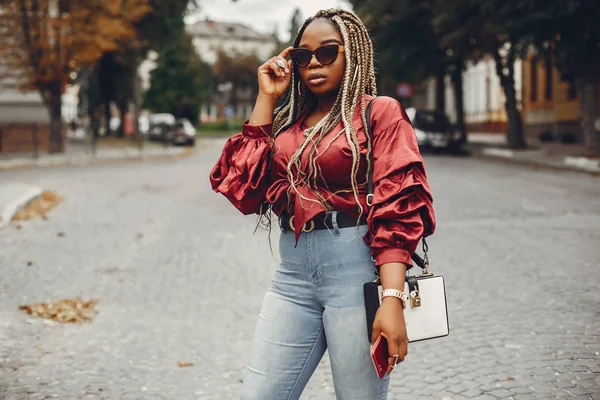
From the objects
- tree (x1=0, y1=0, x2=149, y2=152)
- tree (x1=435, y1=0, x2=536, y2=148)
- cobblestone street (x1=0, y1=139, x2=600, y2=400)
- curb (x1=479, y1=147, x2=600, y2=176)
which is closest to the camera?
cobblestone street (x1=0, y1=139, x2=600, y2=400)

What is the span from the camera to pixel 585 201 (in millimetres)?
13078

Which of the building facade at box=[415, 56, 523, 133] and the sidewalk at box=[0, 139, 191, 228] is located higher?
the building facade at box=[415, 56, 523, 133]

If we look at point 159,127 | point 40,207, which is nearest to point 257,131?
point 40,207

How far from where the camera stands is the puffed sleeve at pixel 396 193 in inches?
95.7

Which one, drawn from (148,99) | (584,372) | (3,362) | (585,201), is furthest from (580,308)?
(148,99)

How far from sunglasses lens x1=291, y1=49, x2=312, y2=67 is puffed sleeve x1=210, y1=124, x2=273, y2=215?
25cm

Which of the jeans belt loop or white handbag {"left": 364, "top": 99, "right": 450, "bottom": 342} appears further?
the jeans belt loop

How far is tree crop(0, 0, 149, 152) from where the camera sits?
27031 mm

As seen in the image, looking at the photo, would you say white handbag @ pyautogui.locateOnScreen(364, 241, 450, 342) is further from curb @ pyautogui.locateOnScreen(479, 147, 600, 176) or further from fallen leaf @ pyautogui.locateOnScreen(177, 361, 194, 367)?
curb @ pyautogui.locateOnScreen(479, 147, 600, 176)

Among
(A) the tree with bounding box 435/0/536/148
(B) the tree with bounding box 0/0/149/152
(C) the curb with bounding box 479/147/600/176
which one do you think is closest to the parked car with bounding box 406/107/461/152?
(A) the tree with bounding box 435/0/536/148

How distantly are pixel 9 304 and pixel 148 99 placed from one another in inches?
2729

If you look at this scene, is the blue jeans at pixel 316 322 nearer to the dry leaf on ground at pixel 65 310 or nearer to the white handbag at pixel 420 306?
the white handbag at pixel 420 306

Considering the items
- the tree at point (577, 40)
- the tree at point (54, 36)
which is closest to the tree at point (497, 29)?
the tree at point (577, 40)

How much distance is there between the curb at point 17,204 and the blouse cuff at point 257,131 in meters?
9.41
